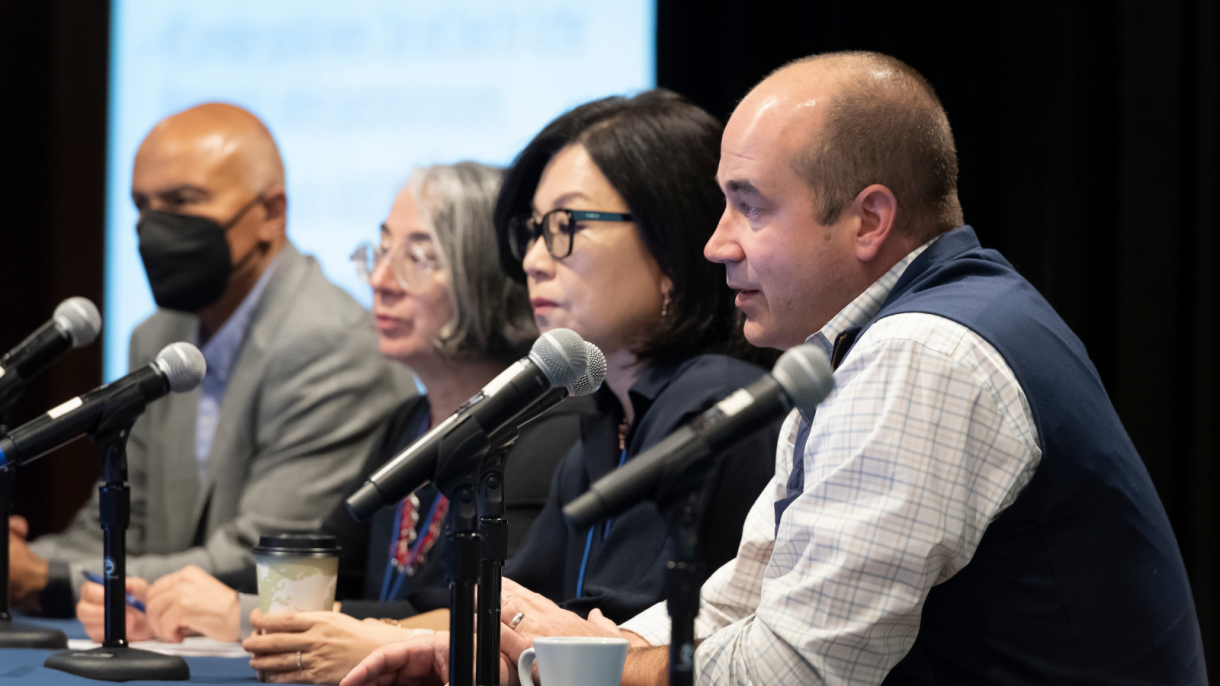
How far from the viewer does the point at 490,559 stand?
122 cm

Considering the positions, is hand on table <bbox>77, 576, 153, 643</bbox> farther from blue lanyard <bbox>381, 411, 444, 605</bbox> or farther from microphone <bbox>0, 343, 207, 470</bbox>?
microphone <bbox>0, 343, 207, 470</bbox>

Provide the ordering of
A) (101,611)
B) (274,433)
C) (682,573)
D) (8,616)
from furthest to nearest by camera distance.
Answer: (274,433)
(101,611)
(8,616)
(682,573)

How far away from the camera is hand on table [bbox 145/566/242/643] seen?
221cm

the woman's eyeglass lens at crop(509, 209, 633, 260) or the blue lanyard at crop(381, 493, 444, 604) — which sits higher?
the woman's eyeglass lens at crop(509, 209, 633, 260)

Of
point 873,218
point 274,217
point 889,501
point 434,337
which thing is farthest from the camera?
point 274,217

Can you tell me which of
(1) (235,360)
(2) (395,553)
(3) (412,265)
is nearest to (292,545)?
(2) (395,553)

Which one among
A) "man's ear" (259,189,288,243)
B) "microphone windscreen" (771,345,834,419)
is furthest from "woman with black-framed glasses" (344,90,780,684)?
"man's ear" (259,189,288,243)

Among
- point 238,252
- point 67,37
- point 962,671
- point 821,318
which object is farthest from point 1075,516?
point 67,37

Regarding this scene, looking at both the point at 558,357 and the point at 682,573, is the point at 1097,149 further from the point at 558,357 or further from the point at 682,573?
the point at 682,573

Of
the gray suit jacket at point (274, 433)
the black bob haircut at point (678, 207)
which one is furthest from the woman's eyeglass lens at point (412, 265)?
the black bob haircut at point (678, 207)

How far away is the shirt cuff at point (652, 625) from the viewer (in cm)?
161

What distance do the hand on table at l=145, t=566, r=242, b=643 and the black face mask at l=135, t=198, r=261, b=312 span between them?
48.7 inches

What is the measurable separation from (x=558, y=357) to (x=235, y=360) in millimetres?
2298

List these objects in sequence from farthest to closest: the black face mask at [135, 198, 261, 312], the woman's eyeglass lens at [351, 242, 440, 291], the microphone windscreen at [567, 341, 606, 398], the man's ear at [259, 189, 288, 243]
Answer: the man's ear at [259, 189, 288, 243] < the black face mask at [135, 198, 261, 312] < the woman's eyeglass lens at [351, 242, 440, 291] < the microphone windscreen at [567, 341, 606, 398]
